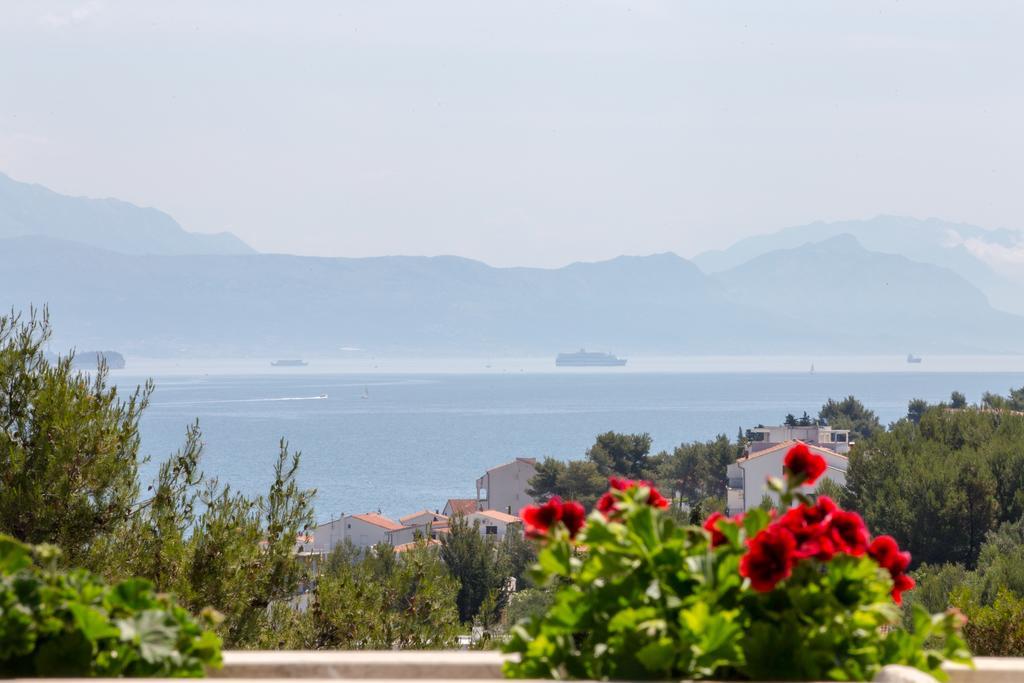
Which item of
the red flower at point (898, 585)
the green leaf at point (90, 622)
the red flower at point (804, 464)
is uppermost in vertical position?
the red flower at point (804, 464)

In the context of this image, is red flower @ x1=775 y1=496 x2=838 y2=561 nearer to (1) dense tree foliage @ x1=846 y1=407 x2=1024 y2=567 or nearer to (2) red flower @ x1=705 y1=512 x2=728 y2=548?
(2) red flower @ x1=705 y1=512 x2=728 y2=548

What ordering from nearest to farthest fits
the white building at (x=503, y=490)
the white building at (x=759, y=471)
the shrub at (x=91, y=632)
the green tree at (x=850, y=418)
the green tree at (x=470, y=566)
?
1. the shrub at (x=91, y=632)
2. the green tree at (x=470, y=566)
3. the white building at (x=759, y=471)
4. the white building at (x=503, y=490)
5. the green tree at (x=850, y=418)

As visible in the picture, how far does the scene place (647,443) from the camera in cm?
6197

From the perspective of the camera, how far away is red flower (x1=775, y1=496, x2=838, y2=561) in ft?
9.77

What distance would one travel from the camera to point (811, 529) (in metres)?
3.03

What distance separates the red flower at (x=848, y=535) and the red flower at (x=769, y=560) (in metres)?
0.19

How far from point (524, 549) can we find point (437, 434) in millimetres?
113772

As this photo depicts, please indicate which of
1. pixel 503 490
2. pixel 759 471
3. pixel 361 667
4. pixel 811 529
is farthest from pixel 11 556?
pixel 503 490

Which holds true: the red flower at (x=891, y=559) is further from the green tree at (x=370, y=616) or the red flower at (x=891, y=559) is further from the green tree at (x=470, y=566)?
the green tree at (x=470, y=566)

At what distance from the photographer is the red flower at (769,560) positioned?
9.50 feet

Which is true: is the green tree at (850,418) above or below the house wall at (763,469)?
above

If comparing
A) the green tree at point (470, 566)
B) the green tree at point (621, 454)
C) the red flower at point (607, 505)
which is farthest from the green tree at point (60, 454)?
the green tree at point (621, 454)

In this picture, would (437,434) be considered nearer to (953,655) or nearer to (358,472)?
(358,472)

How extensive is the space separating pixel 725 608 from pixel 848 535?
14.9 inches
